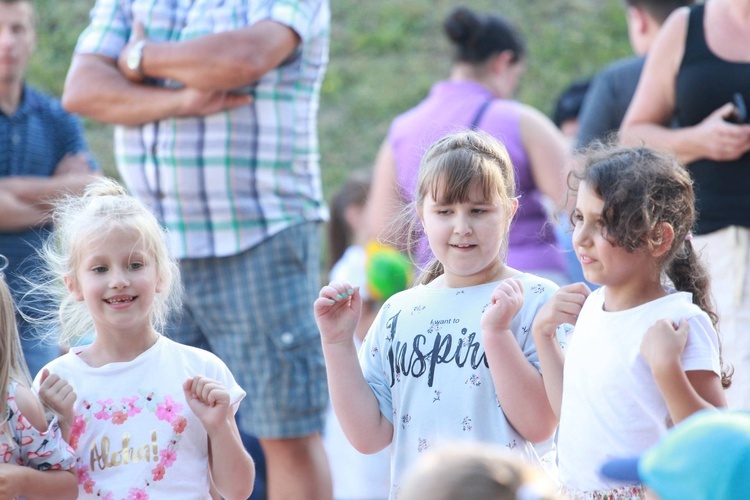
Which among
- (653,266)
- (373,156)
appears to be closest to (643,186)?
(653,266)

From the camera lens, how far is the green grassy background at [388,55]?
8.73m

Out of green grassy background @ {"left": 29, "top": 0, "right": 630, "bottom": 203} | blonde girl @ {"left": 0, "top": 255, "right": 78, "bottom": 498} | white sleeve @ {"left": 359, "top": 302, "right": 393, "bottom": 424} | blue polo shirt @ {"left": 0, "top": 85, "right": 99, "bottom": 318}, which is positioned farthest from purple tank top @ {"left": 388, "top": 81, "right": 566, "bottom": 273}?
green grassy background @ {"left": 29, "top": 0, "right": 630, "bottom": 203}

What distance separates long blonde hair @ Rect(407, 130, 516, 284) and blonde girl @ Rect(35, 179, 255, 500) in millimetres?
692

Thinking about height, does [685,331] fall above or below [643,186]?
below

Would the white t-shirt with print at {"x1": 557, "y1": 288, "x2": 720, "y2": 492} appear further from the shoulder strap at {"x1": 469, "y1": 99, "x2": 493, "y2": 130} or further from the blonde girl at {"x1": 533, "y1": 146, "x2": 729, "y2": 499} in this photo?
the shoulder strap at {"x1": 469, "y1": 99, "x2": 493, "y2": 130}

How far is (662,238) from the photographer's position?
7.80ft

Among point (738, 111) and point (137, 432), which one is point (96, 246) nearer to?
point (137, 432)

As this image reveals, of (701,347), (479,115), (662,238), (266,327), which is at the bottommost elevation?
(266,327)

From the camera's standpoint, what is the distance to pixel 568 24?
919 cm

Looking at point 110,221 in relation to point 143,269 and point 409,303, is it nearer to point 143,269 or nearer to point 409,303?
point 143,269

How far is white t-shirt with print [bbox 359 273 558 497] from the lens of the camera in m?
2.48

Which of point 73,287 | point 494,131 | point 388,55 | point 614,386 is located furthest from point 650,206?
point 388,55

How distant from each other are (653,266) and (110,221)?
1.32 m

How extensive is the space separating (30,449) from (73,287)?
45 centimetres
